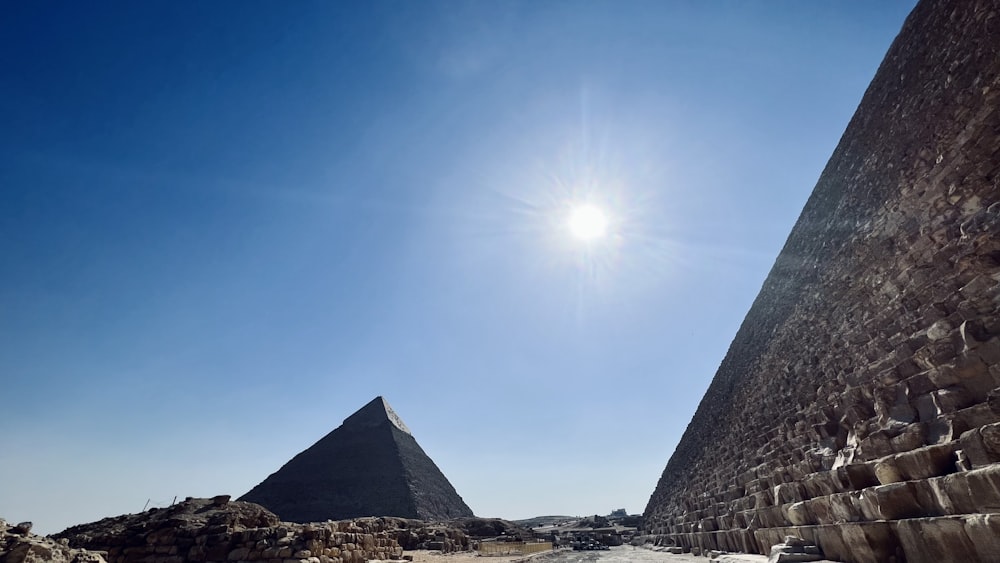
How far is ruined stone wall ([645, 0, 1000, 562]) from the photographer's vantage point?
15.2 ft

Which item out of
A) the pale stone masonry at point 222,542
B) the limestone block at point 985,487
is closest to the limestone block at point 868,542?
the limestone block at point 985,487

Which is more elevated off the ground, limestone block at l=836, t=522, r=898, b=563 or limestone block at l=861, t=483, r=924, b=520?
limestone block at l=861, t=483, r=924, b=520

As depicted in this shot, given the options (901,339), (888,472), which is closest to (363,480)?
(901,339)

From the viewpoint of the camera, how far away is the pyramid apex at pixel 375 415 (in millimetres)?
53375

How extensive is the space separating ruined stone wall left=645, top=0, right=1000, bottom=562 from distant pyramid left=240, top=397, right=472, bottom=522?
37.7 metres

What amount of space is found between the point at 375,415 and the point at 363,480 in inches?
340

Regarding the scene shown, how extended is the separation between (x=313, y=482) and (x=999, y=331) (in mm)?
54506

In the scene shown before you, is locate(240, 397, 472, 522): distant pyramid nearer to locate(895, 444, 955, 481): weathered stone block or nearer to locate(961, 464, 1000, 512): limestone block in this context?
locate(895, 444, 955, 481): weathered stone block

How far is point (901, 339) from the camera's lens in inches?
275

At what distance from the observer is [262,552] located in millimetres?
10055

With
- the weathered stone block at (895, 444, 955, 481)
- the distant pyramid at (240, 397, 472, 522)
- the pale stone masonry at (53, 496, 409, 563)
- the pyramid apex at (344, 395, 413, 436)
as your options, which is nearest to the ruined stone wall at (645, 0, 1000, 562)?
the weathered stone block at (895, 444, 955, 481)

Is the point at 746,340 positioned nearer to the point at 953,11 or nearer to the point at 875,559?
the point at 953,11

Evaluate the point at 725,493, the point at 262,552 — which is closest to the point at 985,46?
the point at 725,493

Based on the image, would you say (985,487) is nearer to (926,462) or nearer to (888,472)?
(926,462)
